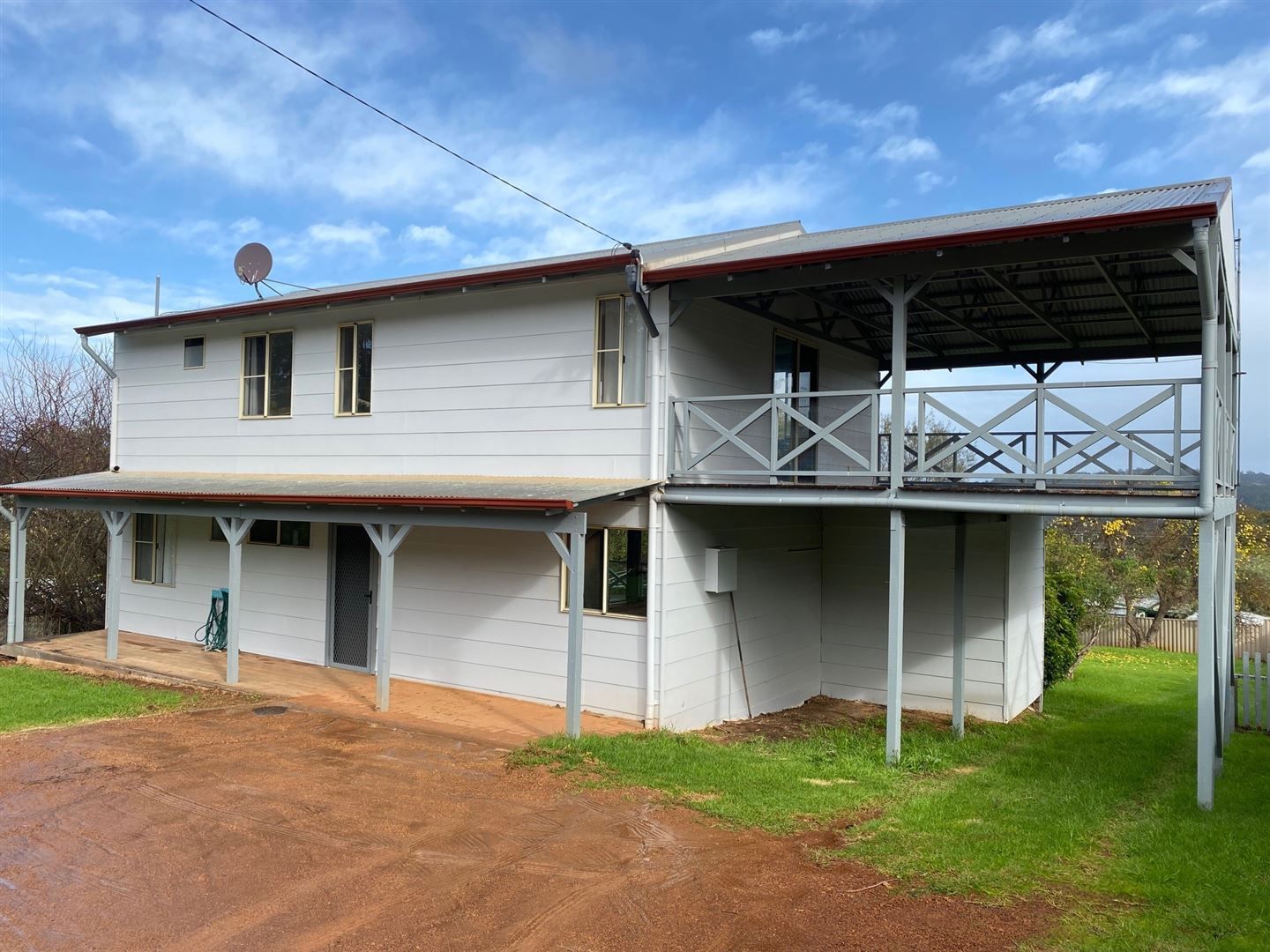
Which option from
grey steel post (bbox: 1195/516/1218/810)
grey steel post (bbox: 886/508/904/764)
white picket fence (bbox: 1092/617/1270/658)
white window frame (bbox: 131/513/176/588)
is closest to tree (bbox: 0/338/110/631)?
white window frame (bbox: 131/513/176/588)

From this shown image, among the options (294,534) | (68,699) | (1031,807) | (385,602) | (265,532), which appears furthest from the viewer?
(265,532)

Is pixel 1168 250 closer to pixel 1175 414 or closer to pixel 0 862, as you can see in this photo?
pixel 1175 414

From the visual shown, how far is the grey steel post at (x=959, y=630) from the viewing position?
1091 cm

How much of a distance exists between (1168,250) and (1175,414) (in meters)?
1.35

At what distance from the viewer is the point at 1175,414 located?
7.48 meters

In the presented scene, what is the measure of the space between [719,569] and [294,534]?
6612mm

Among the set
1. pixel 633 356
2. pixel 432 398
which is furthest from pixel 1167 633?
pixel 432 398

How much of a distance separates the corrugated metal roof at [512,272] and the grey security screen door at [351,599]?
329cm

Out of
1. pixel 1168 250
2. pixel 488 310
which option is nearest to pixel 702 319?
pixel 488 310

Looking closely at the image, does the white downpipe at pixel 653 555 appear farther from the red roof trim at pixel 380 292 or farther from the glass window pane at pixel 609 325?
the red roof trim at pixel 380 292

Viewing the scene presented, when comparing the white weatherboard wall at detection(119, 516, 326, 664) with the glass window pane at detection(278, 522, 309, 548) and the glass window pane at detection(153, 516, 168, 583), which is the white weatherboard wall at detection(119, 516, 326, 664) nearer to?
the glass window pane at detection(278, 522, 309, 548)

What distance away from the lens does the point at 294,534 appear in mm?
13062

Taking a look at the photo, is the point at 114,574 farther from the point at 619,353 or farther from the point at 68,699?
the point at 619,353

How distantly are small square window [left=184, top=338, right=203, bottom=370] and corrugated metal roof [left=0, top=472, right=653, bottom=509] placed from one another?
1723 mm
